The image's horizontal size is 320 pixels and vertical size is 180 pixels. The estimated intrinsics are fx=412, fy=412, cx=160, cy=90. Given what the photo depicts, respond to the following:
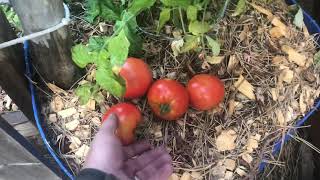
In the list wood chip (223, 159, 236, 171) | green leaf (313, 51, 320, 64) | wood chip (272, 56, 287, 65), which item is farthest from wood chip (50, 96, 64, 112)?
green leaf (313, 51, 320, 64)

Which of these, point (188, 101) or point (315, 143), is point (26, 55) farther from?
point (315, 143)

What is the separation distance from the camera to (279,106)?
102cm

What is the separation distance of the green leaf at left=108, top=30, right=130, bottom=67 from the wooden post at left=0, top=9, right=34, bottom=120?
11.1 inches

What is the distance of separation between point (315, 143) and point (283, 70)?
1.66 feet

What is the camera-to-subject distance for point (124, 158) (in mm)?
939

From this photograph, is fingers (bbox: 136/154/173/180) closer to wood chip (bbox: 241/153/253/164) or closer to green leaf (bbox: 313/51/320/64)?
wood chip (bbox: 241/153/253/164)

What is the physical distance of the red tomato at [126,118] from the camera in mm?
917

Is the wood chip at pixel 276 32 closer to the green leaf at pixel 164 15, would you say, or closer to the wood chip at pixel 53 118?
the green leaf at pixel 164 15

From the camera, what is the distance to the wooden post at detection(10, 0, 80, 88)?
2.80ft

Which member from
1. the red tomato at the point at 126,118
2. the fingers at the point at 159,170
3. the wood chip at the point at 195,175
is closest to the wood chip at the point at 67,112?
the red tomato at the point at 126,118

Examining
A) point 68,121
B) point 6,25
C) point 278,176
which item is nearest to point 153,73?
point 68,121

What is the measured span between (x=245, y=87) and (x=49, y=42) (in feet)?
1.57

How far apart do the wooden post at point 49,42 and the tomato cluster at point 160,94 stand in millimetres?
157

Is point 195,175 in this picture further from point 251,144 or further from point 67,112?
point 67,112
